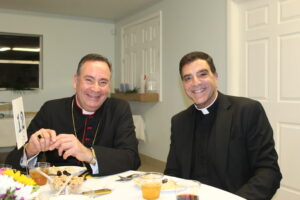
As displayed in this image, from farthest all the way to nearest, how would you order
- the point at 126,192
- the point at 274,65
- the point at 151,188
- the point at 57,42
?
the point at 57,42 → the point at 274,65 → the point at 126,192 → the point at 151,188

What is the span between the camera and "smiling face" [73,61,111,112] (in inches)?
81.5

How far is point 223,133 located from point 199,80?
0.35 meters

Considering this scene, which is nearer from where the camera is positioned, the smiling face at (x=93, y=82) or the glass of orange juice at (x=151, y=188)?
the glass of orange juice at (x=151, y=188)

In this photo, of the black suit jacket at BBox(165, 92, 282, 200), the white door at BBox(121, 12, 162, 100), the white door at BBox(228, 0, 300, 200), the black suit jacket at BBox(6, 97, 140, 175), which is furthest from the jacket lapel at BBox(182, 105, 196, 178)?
the white door at BBox(121, 12, 162, 100)

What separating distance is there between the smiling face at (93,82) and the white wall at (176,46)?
98.5 inches

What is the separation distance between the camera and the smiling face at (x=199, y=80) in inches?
78.8

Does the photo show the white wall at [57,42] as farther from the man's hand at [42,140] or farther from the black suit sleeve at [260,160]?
the black suit sleeve at [260,160]

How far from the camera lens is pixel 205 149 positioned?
2.01m

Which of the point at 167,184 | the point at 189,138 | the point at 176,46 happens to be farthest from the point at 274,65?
the point at 167,184

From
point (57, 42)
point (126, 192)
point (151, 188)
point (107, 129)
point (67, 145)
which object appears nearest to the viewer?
point (151, 188)

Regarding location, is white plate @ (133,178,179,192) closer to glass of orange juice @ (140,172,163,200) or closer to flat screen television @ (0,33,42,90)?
glass of orange juice @ (140,172,163,200)

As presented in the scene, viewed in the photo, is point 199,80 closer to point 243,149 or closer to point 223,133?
point 223,133

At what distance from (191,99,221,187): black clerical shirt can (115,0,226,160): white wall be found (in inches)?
87.8

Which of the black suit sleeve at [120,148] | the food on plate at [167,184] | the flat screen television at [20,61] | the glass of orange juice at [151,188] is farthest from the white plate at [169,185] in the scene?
the flat screen television at [20,61]
